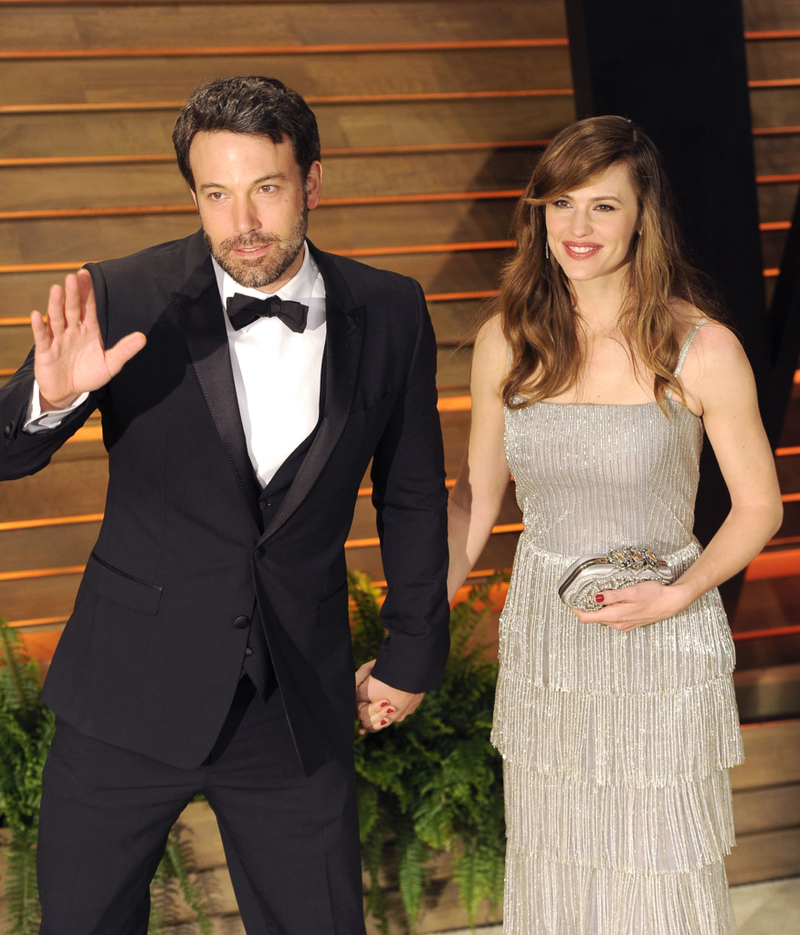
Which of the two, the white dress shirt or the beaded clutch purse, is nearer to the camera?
the white dress shirt

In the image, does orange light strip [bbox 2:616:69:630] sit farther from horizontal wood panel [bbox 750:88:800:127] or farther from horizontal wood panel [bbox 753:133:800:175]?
horizontal wood panel [bbox 750:88:800:127]

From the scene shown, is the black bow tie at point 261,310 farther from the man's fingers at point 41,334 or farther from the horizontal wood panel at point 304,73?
the horizontal wood panel at point 304,73

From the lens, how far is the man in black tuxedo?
1624mm

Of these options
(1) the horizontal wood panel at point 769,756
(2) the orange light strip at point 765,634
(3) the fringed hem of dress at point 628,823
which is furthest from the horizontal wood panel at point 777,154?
(3) the fringed hem of dress at point 628,823

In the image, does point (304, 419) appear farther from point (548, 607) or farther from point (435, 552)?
point (548, 607)

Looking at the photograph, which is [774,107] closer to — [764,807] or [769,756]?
[769,756]

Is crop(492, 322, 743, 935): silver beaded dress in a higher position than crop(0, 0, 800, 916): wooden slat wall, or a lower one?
lower

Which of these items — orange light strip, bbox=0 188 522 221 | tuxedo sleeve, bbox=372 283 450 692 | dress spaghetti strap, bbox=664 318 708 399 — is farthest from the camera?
orange light strip, bbox=0 188 522 221

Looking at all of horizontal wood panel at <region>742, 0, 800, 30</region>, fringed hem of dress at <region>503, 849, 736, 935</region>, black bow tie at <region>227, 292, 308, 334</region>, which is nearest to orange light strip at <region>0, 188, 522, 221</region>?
horizontal wood panel at <region>742, 0, 800, 30</region>

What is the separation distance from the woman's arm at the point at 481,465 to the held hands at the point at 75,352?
871 millimetres

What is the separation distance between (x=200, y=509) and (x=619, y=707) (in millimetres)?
970

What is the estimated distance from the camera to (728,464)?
203 centimetres

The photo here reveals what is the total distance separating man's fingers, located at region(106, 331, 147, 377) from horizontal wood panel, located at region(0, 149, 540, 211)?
8.39 feet

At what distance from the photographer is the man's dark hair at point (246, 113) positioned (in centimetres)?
160
